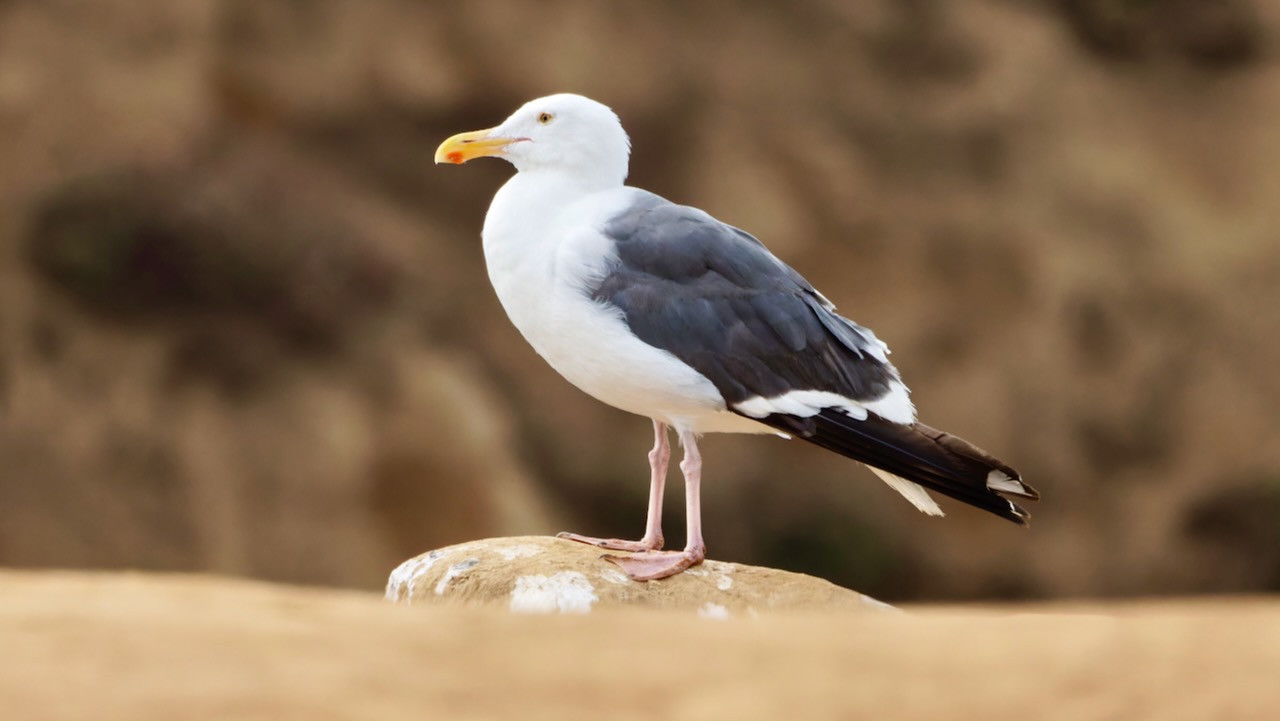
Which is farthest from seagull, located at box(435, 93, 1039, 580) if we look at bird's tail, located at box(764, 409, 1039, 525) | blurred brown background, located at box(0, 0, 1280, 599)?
blurred brown background, located at box(0, 0, 1280, 599)

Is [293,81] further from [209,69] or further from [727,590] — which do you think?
[727,590]

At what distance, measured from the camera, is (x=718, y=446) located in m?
8.22

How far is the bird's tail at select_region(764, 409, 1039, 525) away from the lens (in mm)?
3199

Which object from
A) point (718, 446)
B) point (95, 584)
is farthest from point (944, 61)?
point (95, 584)

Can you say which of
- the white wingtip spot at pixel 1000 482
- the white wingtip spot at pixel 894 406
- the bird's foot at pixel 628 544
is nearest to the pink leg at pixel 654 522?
the bird's foot at pixel 628 544

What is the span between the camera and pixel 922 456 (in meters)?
3.20

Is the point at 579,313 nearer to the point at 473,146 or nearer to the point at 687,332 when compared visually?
the point at 687,332

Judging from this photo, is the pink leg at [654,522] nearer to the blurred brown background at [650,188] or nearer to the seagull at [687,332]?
the seagull at [687,332]

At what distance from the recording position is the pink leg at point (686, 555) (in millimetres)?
3316

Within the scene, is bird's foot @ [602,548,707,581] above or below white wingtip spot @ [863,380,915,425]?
below

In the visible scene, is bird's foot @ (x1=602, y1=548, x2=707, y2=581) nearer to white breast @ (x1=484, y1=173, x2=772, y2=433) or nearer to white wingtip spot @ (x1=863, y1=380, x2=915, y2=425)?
white breast @ (x1=484, y1=173, x2=772, y2=433)

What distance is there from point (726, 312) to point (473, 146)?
2.52ft

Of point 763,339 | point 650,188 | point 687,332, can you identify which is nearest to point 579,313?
point 687,332

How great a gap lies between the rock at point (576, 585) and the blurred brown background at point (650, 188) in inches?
165
